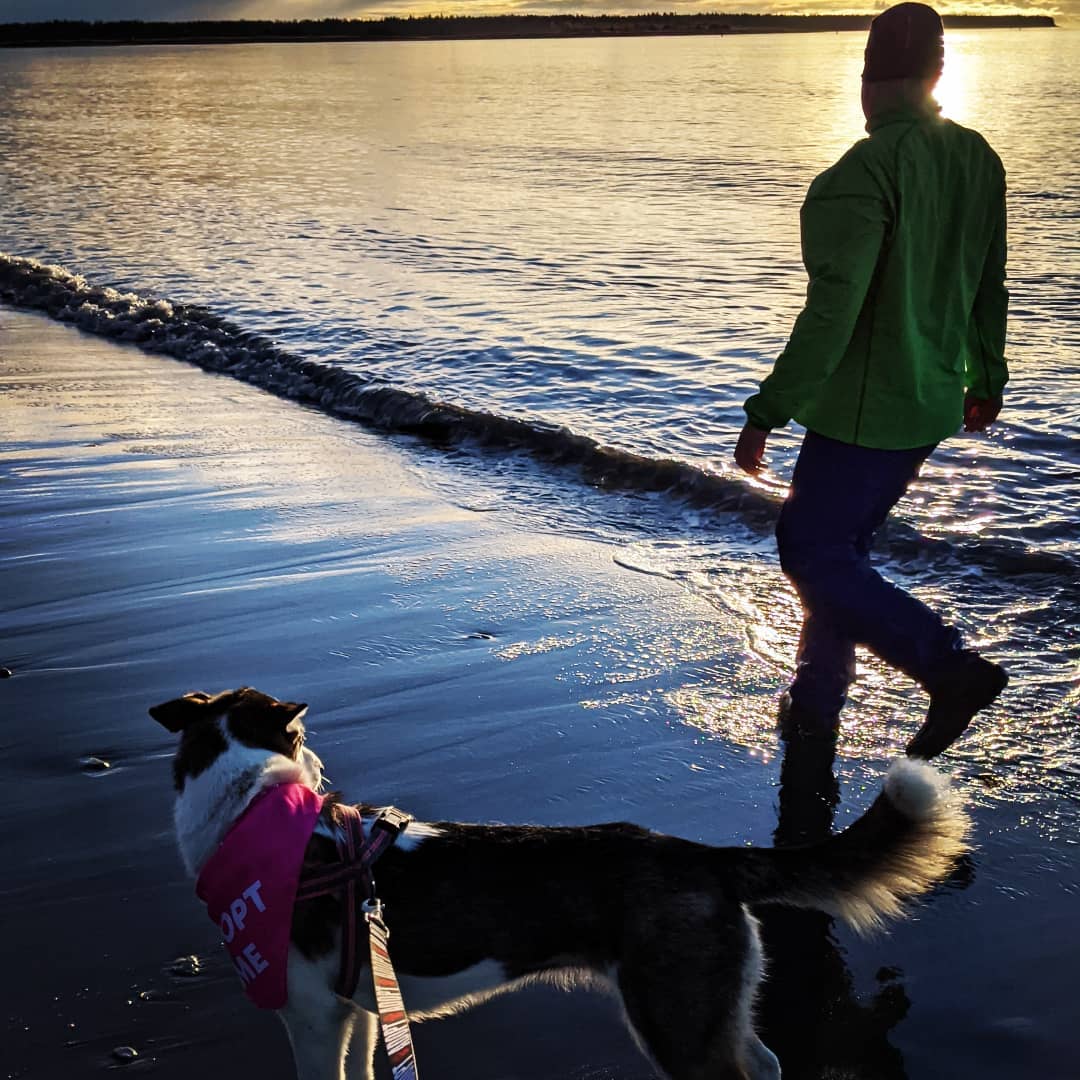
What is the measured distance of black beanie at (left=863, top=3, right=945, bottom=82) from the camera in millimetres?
4020

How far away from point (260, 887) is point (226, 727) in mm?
522

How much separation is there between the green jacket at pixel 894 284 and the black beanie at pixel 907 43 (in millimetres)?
146

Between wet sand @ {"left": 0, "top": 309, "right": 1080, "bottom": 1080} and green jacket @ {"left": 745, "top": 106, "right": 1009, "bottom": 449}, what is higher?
green jacket @ {"left": 745, "top": 106, "right": 1009, "bottom": 449}

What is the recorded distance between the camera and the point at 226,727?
3.32m

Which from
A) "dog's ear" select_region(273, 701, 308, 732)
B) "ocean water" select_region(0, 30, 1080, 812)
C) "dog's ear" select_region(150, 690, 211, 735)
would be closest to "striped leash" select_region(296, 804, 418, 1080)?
"dog's ear" select_region(273, 701, 308, 732)

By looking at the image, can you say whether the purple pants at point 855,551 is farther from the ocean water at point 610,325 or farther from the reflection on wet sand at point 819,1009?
the reflection on wet sand at point 819,1009

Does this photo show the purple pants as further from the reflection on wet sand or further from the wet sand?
the reflection on wet sand

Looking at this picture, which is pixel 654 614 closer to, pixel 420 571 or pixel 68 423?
pixel 420 571

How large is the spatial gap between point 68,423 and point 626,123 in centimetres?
3730

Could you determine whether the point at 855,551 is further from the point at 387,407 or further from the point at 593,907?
the point at 387,407

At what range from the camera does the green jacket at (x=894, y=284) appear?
3961 mm

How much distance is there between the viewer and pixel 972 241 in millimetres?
4297

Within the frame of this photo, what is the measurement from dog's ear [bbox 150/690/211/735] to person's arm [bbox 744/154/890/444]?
6.99ft

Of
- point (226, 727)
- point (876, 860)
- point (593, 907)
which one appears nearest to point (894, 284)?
point (876, 860)
